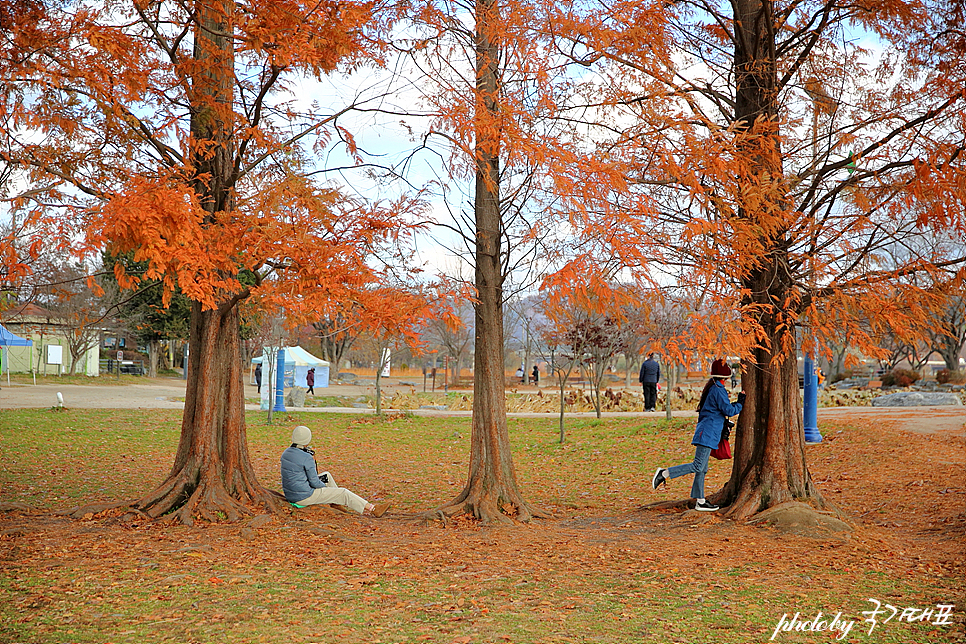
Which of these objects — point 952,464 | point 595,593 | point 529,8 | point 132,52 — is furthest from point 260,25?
point 952,464

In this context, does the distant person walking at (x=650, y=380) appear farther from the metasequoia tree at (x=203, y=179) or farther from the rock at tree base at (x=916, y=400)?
the metasequoia tree at (x=203, y=179)

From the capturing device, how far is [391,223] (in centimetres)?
763

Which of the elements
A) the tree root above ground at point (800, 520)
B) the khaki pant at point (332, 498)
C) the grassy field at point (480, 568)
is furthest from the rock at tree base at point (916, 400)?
the khaki pant at point (332, 498)

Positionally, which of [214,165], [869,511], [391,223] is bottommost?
[869,511]

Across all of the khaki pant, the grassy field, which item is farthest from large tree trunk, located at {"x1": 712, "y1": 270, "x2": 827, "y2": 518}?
the khaki pant

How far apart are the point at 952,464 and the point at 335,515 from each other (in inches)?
344

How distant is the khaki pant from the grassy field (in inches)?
5.8

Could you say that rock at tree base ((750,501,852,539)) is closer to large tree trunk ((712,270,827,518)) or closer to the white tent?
large tree trunk ((712,270,827,518))

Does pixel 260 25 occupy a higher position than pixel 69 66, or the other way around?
pixel 260 25

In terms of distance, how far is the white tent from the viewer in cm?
2732

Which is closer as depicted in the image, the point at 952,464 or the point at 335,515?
the point at 335,515

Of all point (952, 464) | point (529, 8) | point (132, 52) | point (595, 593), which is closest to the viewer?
point (595, 593)

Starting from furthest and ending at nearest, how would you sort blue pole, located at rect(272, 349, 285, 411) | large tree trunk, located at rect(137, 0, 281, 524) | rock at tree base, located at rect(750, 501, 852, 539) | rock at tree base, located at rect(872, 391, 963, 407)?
blue pole, located at rect(272, 349, 285, 411)
rock at tree base, located at rect(872, 391, 963, 407)
large tree trunk, located at rect(137, 0, 281, 524)
rock at tree base, located at rect(750, 501, 852, 539)

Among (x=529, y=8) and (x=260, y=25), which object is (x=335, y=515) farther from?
(x=529, y=8)
